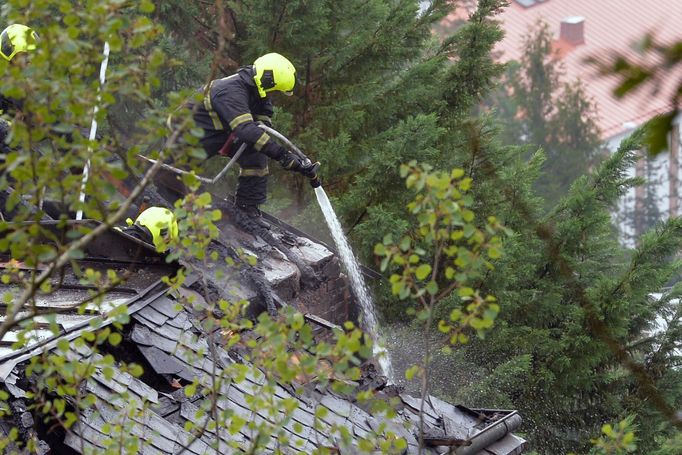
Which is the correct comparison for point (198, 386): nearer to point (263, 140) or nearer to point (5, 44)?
point (263, 140)

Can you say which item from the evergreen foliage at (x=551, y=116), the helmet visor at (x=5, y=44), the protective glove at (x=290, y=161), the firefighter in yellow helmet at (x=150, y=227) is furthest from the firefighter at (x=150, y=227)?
the evergreen foliage at (x=551, y=116)

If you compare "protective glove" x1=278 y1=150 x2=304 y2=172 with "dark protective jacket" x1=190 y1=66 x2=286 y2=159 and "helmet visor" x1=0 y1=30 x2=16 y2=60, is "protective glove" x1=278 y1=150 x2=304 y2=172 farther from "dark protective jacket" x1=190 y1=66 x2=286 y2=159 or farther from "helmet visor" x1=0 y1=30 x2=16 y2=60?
"helmet visor" x1=0 y1=30 x2=16 y2=60

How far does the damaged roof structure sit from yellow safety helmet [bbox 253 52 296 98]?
1.34 metres

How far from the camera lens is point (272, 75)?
10164 mm

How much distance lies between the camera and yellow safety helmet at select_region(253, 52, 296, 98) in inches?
400

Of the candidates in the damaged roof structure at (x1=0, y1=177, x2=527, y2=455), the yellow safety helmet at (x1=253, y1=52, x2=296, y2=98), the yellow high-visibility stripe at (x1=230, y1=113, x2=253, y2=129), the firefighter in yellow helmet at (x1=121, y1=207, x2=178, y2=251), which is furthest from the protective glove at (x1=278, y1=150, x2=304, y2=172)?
the firefighter in yellow helmet at (x1=121, y1=207, x2=178, y2=251)

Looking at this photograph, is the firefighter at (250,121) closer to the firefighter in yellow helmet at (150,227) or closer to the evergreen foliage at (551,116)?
the firefighter in yellow helmet at (150,227)

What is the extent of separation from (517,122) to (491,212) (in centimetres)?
2170

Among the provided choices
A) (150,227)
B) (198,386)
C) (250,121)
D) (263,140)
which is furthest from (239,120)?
(198,386)

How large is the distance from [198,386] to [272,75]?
12.6ft

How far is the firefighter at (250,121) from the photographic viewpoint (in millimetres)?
10078

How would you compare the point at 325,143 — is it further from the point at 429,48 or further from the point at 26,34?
the point at 26,34

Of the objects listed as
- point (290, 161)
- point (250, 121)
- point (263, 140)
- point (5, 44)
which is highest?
point (5, 44)

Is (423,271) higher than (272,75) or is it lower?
higher
